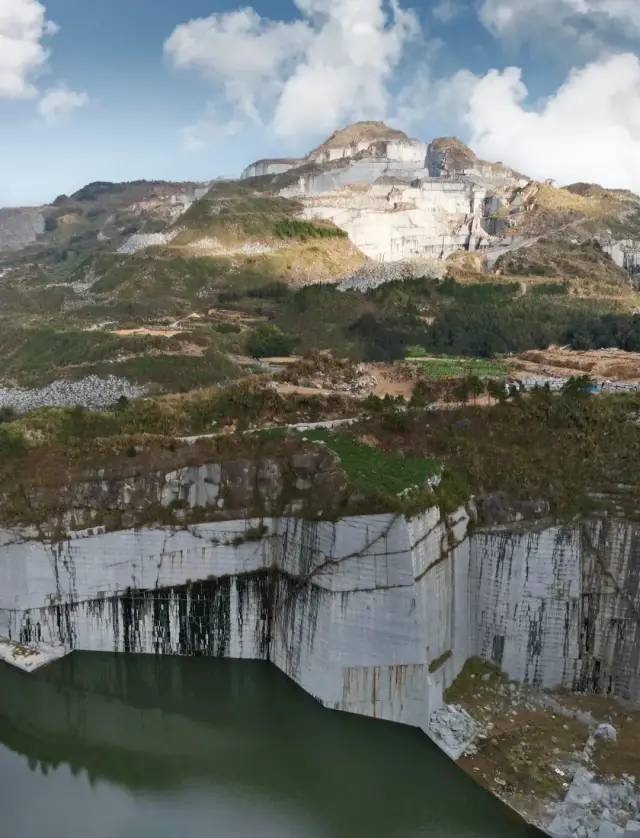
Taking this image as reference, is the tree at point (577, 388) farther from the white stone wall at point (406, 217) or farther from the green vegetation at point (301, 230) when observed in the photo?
the white stone wall at point (406, 217)

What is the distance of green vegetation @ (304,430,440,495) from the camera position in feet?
57.3

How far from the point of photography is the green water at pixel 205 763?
1445cm

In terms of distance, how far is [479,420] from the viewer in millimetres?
20750

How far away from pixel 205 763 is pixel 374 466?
734cm

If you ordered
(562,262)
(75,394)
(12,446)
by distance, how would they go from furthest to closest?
(562,262) → (75,394) → (12,446)

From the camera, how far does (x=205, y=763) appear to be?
16.1 meters

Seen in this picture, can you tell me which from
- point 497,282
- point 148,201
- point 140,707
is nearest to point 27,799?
point 140,707

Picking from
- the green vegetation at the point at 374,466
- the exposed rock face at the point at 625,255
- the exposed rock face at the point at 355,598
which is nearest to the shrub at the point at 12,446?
the exposed rock face at the point at 355,598

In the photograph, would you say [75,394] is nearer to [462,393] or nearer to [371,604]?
[462,393]

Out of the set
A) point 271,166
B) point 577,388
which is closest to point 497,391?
point 577,388

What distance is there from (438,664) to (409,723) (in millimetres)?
1357

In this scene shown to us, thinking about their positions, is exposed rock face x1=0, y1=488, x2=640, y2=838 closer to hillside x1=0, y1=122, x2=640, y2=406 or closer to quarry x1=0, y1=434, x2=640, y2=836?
quarry x1=0, y1=434, x2=640, y2=836

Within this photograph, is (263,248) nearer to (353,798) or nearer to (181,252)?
(181,252)

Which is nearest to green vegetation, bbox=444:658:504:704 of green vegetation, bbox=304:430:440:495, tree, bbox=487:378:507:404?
green vegetation, bbox=304:430:440:495
